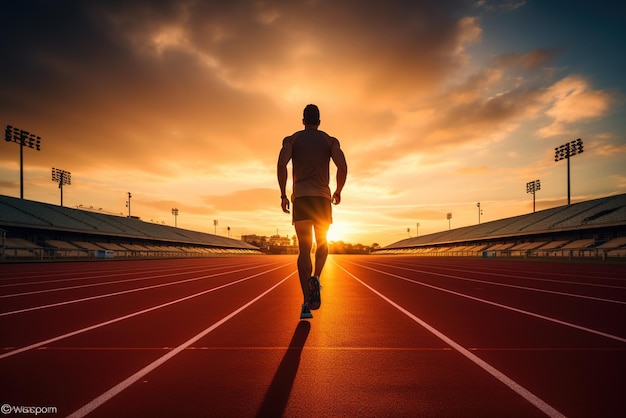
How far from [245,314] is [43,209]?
45814 millimetres

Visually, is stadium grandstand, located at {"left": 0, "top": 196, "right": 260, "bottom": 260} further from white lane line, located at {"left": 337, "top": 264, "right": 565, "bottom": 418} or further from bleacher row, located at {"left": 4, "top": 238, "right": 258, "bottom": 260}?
white lane line, located at {"left": 337, "top": 264, "right": 565, "bottom": 418}

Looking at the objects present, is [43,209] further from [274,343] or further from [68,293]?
[274,343]

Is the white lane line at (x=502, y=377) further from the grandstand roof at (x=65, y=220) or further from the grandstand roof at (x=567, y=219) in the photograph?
the grandstand roof at (x=65, y=220)

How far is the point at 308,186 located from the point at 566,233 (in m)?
45.8

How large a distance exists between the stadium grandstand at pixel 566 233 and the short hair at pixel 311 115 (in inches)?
1202

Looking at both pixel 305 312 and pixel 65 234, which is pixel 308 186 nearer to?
pixel 305 312

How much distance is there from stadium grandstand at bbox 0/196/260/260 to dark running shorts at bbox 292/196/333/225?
26993 mm

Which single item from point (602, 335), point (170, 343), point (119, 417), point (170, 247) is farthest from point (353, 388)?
point (170, 247)

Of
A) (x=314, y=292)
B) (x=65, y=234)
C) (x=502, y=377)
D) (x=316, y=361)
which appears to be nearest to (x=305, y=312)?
(x=314, y=292)

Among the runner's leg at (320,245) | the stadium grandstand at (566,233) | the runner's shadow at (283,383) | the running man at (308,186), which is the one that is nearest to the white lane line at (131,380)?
the runner's shadow at (283,383)

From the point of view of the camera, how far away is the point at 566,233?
135ft

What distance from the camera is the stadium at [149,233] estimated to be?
31125mm

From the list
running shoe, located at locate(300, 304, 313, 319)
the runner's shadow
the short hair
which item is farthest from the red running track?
the short hair

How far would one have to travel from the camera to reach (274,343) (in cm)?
362
